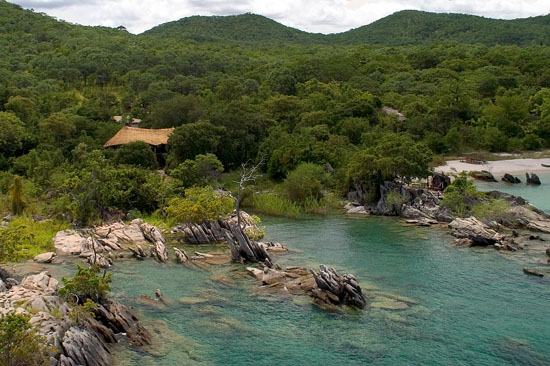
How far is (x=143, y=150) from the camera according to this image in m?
51.1

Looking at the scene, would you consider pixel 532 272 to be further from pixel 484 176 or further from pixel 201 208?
pixel 484 176

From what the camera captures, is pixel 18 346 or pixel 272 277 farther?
pixel 272 277

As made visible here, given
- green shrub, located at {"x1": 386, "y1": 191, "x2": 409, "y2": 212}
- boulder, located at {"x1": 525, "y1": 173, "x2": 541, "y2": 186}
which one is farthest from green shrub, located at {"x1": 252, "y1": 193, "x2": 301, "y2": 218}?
boulder, located at {"x1": 525, "y1": 173, "x2": 541, "y2": 186}

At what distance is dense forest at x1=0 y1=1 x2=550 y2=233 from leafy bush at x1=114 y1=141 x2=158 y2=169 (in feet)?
0.34

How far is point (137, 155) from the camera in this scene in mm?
50625

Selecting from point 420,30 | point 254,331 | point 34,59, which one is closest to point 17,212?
point 254,331

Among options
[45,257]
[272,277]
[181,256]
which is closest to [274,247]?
[181,256]

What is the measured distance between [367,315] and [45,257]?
56.2 ft

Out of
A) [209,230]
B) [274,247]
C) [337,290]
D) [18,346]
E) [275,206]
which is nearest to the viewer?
[18,346]

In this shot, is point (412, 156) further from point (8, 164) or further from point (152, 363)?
point (8, 164)

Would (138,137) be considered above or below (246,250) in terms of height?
above

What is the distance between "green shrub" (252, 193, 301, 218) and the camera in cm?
4369

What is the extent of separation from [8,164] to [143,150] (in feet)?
38.5

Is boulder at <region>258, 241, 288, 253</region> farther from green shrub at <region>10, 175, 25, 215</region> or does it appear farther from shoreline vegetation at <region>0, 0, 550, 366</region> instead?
green shrub at <region>10, 175, 25, 215</region>
